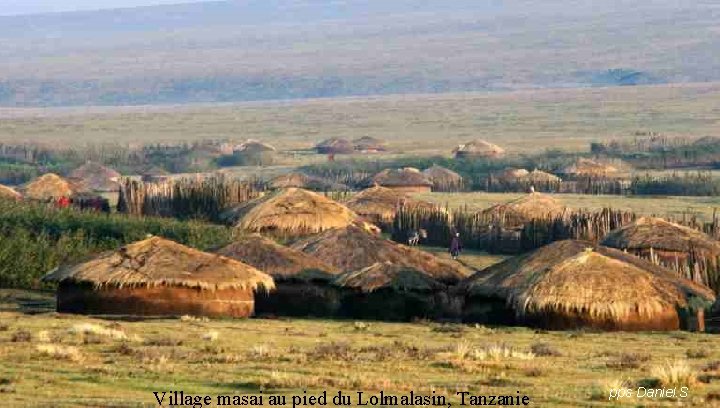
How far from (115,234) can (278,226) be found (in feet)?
16.7

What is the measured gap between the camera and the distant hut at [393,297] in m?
30.6

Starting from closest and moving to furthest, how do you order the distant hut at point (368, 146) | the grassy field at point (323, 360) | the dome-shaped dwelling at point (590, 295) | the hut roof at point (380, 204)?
the grassy field at point (323, 360) < the dome-shaped dwelling at point (590, 295) < the hut roof at point (380, 204) < the distant hut at point (368, 146)

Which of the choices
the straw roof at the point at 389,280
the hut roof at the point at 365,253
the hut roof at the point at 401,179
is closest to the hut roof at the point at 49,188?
the hut roof at the point at 401,179

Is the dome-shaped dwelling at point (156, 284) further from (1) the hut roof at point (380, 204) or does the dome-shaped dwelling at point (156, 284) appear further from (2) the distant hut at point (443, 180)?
(2) the distant hut at point (443, 180)

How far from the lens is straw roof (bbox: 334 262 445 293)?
101 feet

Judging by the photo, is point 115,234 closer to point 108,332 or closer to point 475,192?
point 108,332

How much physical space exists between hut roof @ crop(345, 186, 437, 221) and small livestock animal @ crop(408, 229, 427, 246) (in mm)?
2626

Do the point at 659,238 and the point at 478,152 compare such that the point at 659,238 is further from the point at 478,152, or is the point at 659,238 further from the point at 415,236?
the point at 478,152

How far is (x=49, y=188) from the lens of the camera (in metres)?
58.2

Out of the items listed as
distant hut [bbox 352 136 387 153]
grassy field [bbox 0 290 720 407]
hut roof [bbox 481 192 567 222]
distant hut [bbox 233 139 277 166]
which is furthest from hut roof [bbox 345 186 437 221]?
distant hut [bbox 352 136 387 153]

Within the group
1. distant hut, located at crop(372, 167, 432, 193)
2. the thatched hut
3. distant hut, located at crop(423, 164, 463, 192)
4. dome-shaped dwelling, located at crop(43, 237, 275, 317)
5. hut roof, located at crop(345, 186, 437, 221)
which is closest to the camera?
dome-shaped dwelling, located at crop(43, 237, 275, 317)

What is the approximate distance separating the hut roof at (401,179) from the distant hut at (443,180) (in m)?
1.70

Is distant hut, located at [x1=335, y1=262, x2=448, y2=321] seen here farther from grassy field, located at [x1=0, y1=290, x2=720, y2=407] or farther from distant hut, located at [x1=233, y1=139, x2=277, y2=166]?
distant hut, located at [x1=233, y1=139, x2=277, y2=166]

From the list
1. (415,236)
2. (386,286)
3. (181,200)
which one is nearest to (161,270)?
(386,286)
